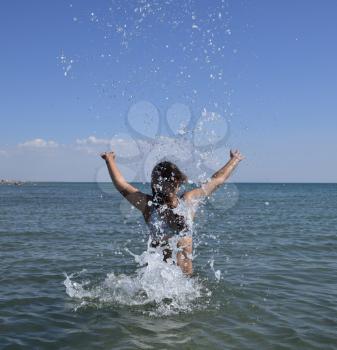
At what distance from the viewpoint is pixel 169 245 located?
6996mm

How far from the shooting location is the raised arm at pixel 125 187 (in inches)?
265

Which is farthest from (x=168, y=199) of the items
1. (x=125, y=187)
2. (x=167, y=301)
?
(x=167, y=301)

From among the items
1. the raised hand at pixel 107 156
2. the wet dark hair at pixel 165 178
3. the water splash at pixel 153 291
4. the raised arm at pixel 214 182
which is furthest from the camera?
the water splash at pixel 153 291

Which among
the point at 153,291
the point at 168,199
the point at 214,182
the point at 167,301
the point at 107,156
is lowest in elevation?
the point at 167,301

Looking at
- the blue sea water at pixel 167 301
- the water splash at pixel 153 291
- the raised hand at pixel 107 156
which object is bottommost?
the blue sea water at pixel 167 301

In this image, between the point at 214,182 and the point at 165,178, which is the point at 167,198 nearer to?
the point at 165,178

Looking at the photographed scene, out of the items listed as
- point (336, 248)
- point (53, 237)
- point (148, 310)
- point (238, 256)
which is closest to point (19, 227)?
point (53, 237)

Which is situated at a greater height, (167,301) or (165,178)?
(165,178)

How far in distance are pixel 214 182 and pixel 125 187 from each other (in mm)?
1324

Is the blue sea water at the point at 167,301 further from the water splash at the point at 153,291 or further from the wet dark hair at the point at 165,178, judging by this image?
the wet dark hair at the point at 165,178

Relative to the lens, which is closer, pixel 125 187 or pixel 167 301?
pixel 125 187

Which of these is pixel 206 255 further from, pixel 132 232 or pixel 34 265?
pixel 132 232

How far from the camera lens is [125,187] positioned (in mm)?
6785

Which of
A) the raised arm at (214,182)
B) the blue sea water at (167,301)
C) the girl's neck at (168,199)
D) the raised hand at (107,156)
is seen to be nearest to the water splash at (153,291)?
the blue sea water at (167,301)
